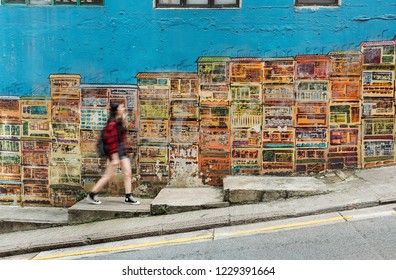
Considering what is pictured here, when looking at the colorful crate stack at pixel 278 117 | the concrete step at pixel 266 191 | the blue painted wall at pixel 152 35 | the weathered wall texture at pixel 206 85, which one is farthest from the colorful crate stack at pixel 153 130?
the colorful crate stack at pixel 278 117

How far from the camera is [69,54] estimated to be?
886 centimetres

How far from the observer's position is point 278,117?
341 inches

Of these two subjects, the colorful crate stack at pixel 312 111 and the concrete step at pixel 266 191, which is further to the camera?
the colorful crate stack at pixel 312 111

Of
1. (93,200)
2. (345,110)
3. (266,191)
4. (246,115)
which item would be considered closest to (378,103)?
(345,110)

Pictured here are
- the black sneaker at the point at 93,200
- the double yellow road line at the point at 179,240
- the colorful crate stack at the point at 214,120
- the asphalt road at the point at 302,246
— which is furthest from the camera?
the colorful crate stack at the point at 214,120

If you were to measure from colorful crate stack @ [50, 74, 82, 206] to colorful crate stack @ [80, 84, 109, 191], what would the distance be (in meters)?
0.09

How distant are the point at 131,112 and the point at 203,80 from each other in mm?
1386

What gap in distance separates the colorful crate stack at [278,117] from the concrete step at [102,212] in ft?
7.48

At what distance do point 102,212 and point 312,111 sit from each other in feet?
12.8

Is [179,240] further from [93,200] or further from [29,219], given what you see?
[29,219]

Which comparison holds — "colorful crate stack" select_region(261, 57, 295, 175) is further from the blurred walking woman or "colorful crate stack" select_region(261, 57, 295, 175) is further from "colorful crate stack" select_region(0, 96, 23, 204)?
"colorful crate stack" select_region(0, 96, 23, 204)

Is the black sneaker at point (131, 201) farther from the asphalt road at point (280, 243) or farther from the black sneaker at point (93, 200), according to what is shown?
the asphalt road at point (280, 243)

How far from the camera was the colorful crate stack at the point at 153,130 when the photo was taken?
873 cm
